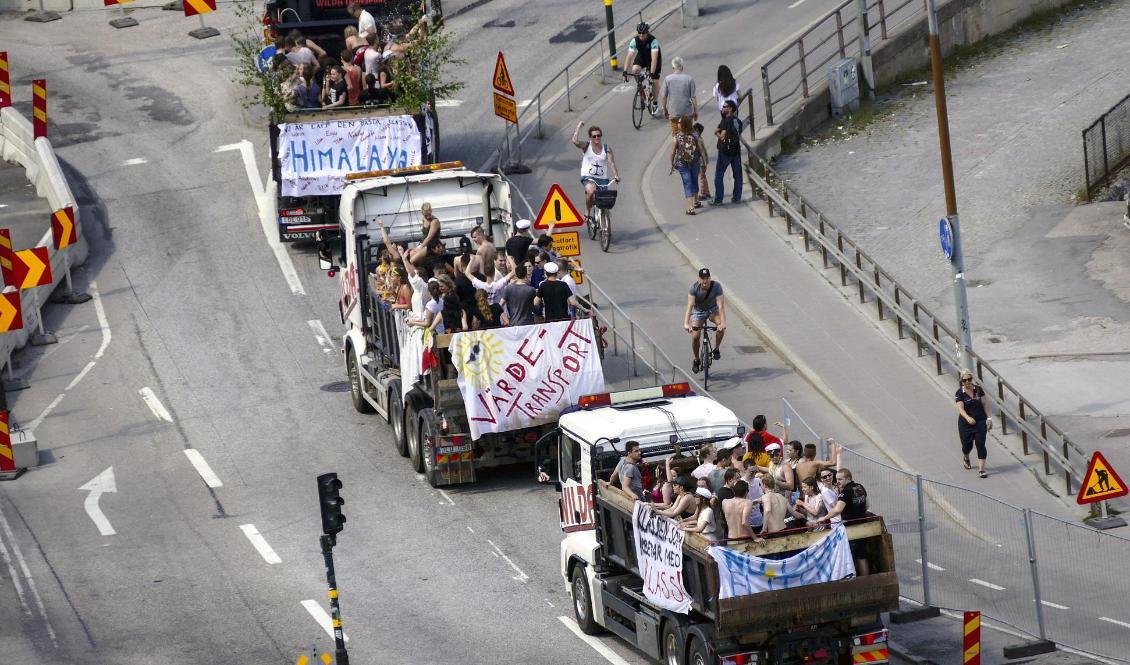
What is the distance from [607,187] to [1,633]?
14090 mm

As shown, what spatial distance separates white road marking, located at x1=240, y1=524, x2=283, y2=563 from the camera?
866 inches

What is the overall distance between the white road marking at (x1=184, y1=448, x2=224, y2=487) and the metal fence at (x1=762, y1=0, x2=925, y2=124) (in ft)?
47.4

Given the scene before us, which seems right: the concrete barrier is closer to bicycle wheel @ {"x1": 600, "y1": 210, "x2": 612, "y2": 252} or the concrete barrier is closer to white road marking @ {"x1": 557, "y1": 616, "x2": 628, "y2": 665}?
bicycle wheel @ {"x1": 600, "y1": 210, "x2": 612, "y2": 252}

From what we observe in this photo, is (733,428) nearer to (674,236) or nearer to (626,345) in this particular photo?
(626,345)

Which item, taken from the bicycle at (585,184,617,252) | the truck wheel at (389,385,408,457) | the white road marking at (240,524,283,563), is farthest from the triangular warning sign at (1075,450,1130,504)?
the bicycle at (585,184,617,252)

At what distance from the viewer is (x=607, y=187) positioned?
101 ft

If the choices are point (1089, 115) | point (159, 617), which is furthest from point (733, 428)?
point (1089, 115)

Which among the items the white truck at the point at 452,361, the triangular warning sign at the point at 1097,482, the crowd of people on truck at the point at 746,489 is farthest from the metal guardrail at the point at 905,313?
the crowd of people on truck at the point at 746,489

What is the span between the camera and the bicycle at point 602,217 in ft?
100

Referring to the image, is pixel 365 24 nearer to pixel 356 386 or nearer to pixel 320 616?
pixel 356 386

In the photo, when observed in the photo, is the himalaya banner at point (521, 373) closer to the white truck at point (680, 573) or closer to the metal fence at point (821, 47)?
the white truck at point (680, 573)

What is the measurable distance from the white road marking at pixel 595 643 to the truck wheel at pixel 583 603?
0.20ft

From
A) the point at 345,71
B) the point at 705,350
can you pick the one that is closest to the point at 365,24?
the point at 345,71

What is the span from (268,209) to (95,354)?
6562mm
